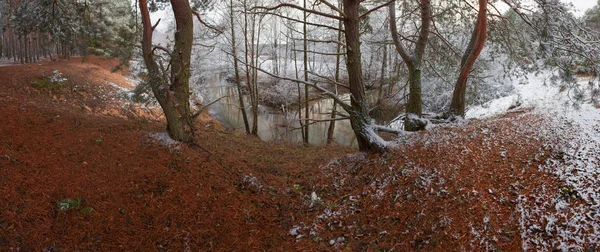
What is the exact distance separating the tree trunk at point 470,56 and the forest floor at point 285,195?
1.96 metres

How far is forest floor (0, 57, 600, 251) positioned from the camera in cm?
296

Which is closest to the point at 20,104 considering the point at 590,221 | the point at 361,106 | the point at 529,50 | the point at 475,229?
the point at 361,106

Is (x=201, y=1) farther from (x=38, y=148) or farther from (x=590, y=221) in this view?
(x=590, y=221)

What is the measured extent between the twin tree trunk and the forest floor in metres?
0.68

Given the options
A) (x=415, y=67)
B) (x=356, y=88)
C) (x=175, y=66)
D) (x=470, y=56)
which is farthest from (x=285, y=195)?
(x=470, y=56)

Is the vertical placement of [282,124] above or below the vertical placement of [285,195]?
below

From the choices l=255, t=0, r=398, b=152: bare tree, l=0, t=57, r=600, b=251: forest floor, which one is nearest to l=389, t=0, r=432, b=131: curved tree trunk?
l=0, t=57, r=600, b=251: forest floor

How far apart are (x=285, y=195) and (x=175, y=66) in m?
2.91

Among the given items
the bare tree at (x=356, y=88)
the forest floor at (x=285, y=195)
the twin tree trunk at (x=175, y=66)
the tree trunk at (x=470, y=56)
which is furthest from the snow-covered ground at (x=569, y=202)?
the twin tree trunk at (x=175, y=66)

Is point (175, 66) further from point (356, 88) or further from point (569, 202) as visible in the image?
point (569, 202)

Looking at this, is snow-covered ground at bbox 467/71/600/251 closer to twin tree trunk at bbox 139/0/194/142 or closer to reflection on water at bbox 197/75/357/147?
twin tree trunk at bbox 139/0/194/142

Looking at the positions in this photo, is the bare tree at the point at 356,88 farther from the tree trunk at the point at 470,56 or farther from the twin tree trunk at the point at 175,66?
the tree trunk at the point at 470,56

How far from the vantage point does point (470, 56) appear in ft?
21.9

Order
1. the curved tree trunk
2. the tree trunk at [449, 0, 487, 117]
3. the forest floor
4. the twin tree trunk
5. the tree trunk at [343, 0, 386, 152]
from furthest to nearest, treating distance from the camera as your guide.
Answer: the curved tree trunk → the tree trunk at [449, 0, 487, 117] → the tree trunk at [343, 0, 386, 152] → the twin tree trunk → the forest floor
